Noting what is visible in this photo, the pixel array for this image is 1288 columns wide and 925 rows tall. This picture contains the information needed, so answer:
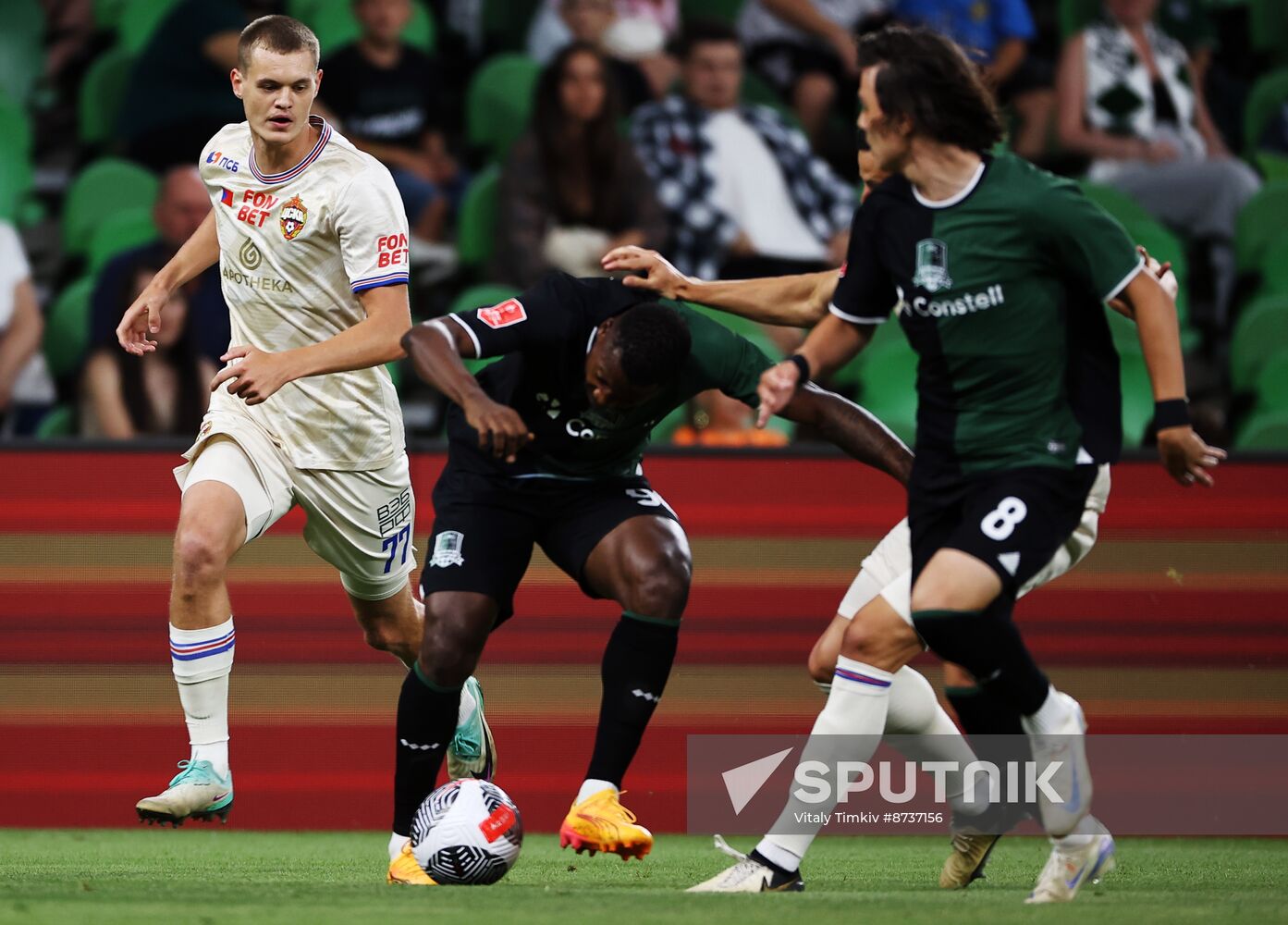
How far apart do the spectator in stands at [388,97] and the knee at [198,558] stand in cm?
465

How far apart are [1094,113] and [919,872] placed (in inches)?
223

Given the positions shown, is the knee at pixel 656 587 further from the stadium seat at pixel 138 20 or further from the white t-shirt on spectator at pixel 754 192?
the stadium seat at pixel 138 20

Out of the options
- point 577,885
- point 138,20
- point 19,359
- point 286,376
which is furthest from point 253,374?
point 138,20

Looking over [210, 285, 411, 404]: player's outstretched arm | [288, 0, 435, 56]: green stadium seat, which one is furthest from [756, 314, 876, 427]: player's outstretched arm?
[288, 0, 435, 56]: green stadium seat

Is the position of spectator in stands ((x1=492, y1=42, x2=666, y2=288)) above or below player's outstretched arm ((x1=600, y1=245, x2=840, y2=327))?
below

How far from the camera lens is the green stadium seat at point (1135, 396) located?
9.26 meters

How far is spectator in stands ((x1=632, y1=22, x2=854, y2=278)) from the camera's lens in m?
9.91

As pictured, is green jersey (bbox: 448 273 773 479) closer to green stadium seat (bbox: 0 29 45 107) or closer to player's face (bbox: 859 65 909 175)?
player's face (bbox: 859 65 909 175)

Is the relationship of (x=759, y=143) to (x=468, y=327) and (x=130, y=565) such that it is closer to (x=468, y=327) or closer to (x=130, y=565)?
(x=130, y=565)

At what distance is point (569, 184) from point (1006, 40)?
2943 mm

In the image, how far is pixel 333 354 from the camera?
559 cm

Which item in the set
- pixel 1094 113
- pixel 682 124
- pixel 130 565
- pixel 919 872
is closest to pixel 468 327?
pixel 919 872

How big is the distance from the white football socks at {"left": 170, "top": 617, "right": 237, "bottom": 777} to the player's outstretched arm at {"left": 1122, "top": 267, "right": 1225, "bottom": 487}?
9.36ft

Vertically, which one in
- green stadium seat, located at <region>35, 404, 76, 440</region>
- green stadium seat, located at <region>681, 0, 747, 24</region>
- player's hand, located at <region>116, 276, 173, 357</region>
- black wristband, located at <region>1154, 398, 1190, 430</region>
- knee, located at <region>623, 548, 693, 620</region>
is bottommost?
green stadium seat, located at <region>35, 404, 76, 440</region>
